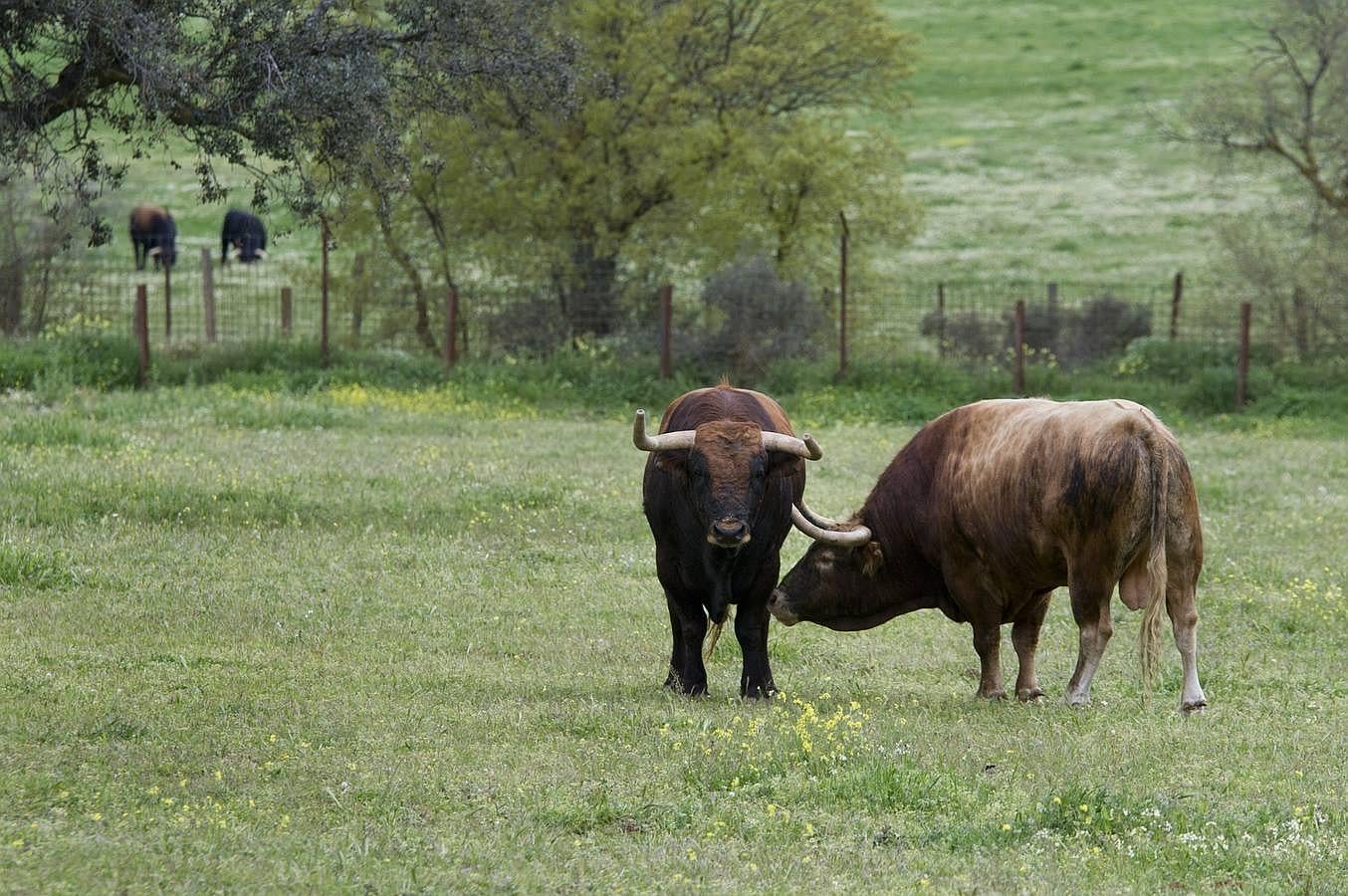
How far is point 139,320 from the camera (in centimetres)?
2456

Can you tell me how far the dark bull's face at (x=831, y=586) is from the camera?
11203mm

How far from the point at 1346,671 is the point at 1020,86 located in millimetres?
52468

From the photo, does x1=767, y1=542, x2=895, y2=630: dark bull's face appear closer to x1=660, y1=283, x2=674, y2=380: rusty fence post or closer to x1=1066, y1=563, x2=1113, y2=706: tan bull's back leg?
x1=1066, y1=563, x2=1113, y2=706: tan bull's back leg

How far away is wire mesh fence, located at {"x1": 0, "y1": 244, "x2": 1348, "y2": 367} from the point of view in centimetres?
2633

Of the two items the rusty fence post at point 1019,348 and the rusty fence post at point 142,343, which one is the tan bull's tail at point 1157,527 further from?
the rusty fence post at point 142,343

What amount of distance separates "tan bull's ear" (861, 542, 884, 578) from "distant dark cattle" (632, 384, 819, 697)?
2.05ft

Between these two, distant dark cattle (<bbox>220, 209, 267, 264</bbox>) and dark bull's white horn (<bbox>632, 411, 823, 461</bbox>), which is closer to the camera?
dark bull's white horn (<bbox>632, 411, 823, 461</bbox>)

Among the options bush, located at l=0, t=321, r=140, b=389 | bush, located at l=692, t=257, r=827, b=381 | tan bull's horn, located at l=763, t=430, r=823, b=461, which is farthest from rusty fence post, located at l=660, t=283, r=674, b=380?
tan bull's horn, located at l=763, t=430, r=823, b=461

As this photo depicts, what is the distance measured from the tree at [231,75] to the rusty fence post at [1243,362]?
15273 mm

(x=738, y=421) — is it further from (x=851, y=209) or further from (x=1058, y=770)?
(x=851, y=209)

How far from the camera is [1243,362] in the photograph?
25172 millimetres

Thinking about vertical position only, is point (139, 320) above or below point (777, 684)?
above

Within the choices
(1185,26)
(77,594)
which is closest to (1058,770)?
(77,594)

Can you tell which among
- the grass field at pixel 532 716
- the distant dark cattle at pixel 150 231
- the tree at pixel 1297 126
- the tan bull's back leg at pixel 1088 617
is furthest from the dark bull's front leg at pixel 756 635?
the distant dark cattle at pixel 150 231
